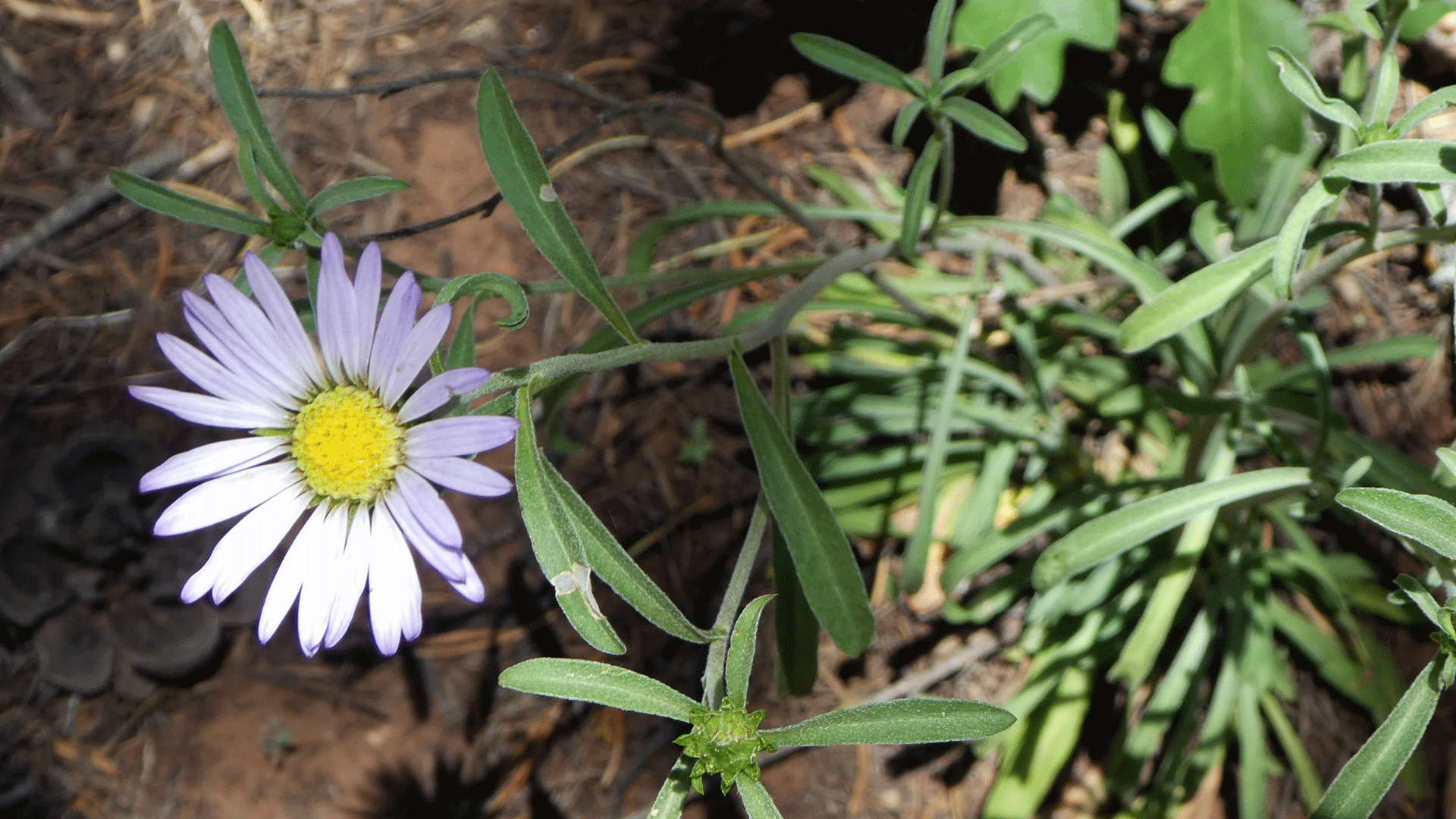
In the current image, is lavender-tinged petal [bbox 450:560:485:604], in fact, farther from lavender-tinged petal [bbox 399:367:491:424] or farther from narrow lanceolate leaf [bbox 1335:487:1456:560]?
narrow lanceolate leaf [bbox 1335:487:1456:560]

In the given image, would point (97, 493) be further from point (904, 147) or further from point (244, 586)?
point (904, 147)

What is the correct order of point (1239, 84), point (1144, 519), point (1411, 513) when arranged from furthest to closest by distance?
point (1239, 84)
point (1144, 519)
point (1411, 513)

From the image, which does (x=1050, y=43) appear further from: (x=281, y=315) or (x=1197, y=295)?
(x=281, y=315)

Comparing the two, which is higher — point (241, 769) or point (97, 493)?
point (97, 493)

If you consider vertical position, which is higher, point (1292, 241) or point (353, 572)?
point (1292, 241)

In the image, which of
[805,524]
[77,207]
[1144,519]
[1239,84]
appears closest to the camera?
[805,524]

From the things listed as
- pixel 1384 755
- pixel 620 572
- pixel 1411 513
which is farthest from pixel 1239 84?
pixel 620 572

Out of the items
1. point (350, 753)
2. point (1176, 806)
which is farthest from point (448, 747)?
point (1176, 806)
